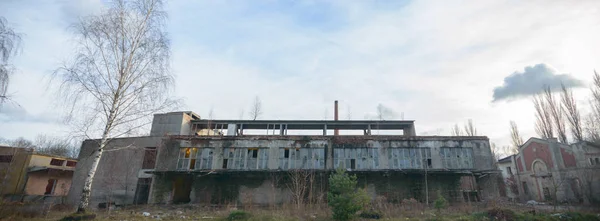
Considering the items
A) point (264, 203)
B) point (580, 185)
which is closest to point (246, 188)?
point (264, 203)

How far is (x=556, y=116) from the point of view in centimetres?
3206

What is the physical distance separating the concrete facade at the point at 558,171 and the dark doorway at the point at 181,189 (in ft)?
107

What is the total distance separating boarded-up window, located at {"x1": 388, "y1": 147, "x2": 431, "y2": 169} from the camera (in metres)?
23.9

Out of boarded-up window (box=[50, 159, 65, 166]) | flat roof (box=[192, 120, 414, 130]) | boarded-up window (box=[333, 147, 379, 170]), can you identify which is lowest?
boarded-up window (box=[50, 159, 65, 166])

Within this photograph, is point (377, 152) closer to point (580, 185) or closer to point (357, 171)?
point (357, 171)

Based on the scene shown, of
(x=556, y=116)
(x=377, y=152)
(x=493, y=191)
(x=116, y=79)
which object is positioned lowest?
(x=493, y=191)

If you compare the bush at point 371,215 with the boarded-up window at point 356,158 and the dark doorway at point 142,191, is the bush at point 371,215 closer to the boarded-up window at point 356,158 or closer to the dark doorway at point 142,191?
the boarded-up window at point 356,158

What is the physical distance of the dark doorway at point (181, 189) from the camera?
25.5 m

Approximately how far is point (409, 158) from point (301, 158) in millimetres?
9435

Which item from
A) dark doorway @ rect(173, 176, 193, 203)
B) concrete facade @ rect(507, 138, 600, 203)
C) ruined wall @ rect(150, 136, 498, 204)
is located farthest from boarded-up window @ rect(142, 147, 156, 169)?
concrete facade @ rect(507, 138, 600, 203)

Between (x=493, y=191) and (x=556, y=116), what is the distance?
671 inches

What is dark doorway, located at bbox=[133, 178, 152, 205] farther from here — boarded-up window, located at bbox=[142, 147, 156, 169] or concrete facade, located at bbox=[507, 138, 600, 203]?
concrete facade, located at bbox=[507, 138, 600, 203]

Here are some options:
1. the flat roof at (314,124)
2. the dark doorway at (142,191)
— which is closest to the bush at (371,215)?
the flat roof at (314,124)

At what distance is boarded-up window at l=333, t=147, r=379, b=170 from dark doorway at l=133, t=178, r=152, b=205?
1731 cm
